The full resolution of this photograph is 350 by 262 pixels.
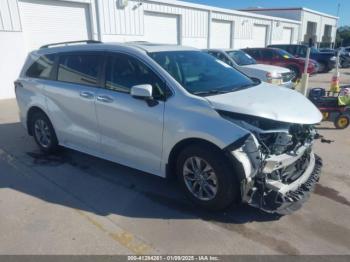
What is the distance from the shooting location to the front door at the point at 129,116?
356 centimetres

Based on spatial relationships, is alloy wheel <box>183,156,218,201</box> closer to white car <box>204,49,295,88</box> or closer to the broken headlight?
the broken headlight

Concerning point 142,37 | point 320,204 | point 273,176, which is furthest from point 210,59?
point 142,37

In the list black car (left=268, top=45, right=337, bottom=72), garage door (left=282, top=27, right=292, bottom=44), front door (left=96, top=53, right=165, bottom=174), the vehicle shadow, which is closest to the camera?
the vehicle shadow

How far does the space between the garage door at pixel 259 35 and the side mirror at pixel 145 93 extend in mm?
25287

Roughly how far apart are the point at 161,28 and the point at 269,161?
1499 cm

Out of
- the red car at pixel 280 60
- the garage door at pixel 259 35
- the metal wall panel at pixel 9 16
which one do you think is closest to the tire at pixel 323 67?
the red car at pixel 280 60

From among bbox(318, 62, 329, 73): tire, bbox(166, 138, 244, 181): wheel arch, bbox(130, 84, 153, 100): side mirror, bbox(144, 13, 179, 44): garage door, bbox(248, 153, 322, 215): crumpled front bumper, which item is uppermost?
bbox(144, 13, 179, 44): garage door

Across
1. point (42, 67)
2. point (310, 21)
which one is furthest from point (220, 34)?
point (310, 21)

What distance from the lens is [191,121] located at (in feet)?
10.6

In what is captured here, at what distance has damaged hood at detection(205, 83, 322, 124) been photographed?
309 cm

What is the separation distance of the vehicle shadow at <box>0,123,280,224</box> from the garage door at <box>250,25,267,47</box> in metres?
24.7

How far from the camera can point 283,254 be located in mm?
2789

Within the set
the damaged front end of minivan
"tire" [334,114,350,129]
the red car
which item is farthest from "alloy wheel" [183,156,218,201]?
the red car

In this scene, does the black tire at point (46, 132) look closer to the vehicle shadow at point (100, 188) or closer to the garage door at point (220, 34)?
the vehicle shadow at point (100, 188)
